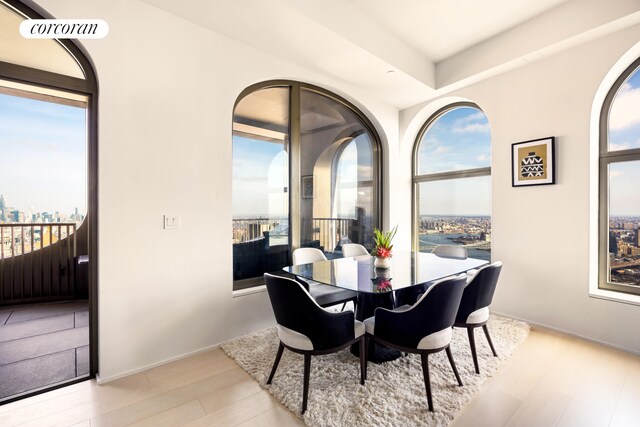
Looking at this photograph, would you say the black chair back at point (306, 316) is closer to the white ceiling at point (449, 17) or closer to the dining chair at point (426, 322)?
the dining chair at point (426, 322)

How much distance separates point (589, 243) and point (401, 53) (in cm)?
277

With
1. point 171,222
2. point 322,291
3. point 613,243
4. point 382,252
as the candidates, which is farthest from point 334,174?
point 613,243

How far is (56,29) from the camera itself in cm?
202

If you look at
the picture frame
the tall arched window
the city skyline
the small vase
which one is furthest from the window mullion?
the city skyline

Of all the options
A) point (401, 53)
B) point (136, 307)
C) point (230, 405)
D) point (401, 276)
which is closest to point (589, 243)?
point (401, 276)

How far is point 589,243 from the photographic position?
2855mm

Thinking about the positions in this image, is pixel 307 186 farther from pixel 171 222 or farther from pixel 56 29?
pixel 56 29

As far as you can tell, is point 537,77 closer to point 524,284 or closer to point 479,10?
point 479,10

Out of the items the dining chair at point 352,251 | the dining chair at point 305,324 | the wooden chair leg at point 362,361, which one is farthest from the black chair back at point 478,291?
the dining chair at point 352,251

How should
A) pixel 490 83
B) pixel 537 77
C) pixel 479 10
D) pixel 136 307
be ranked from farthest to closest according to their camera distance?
pixel 490 83 → pixel 537 77 → pixel 479 10 → pixel 136 307

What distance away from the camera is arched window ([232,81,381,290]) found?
10.1 feet

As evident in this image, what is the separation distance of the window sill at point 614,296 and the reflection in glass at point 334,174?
2544 mm

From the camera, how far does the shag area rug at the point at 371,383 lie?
68.2 inches

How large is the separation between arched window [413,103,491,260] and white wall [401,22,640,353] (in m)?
0.39
